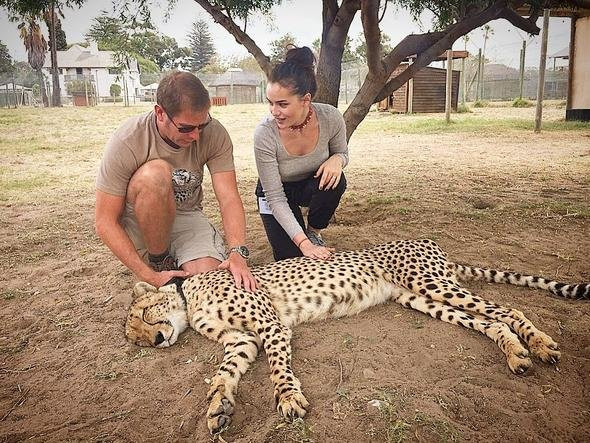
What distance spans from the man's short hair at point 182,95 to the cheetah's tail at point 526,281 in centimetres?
187

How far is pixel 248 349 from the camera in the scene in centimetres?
249

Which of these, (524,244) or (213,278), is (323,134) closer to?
(213,278)

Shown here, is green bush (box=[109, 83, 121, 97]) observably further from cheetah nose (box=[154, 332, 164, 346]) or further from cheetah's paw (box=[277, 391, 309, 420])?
cheetah's paw (box=[277, 391, 309, 420])

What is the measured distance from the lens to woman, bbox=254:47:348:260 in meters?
3.00

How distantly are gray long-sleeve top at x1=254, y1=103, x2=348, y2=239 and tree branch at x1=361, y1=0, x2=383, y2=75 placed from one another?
0.99 m

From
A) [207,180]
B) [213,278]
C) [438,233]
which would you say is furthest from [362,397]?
[207,180]

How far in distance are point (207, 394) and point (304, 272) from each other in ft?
3.25

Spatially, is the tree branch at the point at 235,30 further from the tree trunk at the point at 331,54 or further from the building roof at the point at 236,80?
the building roof at the point at 236,80

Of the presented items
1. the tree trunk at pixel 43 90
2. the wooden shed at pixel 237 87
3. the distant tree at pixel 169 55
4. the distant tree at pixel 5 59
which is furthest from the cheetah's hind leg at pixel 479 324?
the distant tree at pixel 169 55

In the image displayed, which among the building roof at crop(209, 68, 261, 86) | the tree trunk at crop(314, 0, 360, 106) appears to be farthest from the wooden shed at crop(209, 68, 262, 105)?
the tree trunk at crop(314, 0, 360, 106)

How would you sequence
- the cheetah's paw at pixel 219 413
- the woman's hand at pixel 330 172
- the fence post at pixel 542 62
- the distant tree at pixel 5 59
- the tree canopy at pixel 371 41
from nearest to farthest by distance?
the cheetah's paw at pixel 219 413 < the woman's hand at pixel 330 172 < the tree canopy at pixel 371 41 < the fence post at pixel 542 62 < the distant tree at pixel 5 59

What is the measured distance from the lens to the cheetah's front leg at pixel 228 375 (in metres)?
2.00

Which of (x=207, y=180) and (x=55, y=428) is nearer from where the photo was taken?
(x=55, y=428)

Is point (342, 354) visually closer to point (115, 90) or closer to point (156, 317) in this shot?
point (156, 317)
